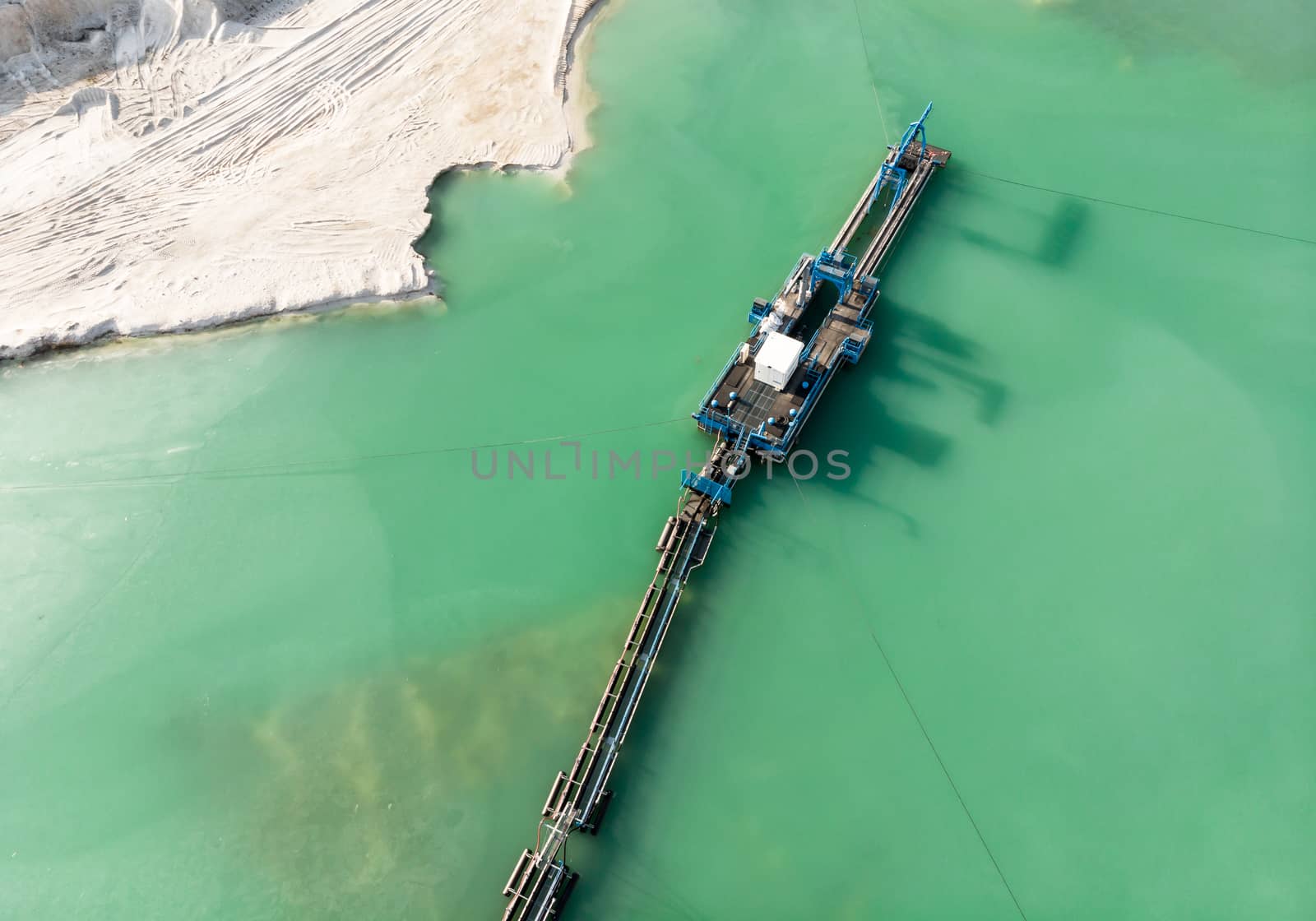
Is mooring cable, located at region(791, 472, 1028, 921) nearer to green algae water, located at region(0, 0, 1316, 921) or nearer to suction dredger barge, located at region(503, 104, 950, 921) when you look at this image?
green algae water, located at region(0, 0, 1316, 921)

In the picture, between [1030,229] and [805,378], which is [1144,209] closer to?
[1030,229]

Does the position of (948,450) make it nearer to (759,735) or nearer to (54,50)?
(759,735)

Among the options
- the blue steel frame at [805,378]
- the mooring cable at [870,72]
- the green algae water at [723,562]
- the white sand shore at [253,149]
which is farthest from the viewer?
the mooring cable at [870,72]

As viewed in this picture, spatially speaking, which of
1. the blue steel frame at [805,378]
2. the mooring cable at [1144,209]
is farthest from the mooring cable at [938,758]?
the mooring cable at [1144,209]

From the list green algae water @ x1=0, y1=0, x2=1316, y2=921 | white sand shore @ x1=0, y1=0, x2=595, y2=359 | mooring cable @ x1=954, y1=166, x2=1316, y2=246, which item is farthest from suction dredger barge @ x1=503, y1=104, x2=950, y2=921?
white sand shore @ x1=0, y1=0, x2=595, y2=359

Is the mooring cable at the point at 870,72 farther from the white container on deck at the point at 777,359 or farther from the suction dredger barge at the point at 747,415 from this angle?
the white container on deck at the point at 777,359

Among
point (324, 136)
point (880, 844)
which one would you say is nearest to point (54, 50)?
point (324, 136)
